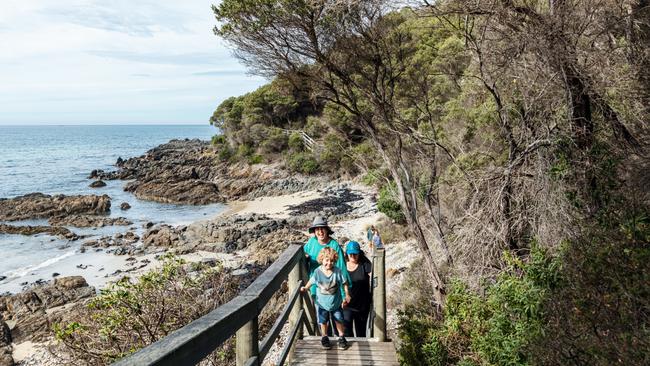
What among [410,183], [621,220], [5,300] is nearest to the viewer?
[621,220]

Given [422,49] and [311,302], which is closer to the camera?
[311,302]

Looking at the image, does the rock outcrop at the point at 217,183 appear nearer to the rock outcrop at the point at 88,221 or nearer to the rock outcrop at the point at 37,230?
the rock outcrop at the point at 88,221

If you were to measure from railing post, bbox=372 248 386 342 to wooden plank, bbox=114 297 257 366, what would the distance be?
2.37 metres

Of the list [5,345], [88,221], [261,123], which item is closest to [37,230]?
[88,221]

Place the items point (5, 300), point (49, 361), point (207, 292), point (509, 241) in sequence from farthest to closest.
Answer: point (5, 300), point (49, 361), point (207, 292), point (509, 241)

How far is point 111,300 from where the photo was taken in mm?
5676

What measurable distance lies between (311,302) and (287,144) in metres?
37.4

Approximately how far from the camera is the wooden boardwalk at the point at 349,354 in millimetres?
3717

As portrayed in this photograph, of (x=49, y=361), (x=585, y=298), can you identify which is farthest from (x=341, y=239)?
(x=585, y=298)

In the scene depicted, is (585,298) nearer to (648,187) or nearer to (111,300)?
(648,187)

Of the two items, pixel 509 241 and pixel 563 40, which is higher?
pixel 563 40

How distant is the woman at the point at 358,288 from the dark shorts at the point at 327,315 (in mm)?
333

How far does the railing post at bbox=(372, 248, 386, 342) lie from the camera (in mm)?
4121

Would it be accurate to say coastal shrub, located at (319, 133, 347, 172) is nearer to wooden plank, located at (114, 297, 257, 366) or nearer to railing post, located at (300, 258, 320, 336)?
railing post, located at (300, 258, 320, 336)
